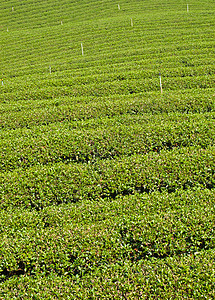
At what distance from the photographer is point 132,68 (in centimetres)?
2227

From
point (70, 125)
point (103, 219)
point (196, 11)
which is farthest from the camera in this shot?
point (196, 11)

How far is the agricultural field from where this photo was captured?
7.28 m

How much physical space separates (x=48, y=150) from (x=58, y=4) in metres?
39.7

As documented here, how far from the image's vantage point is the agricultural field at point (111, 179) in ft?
23.9

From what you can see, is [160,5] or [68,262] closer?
[68,262]

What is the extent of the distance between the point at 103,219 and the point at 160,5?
126 ft

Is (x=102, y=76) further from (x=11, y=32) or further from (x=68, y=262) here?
(x=11, y=32)

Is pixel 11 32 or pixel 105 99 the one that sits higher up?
pixel 11 32

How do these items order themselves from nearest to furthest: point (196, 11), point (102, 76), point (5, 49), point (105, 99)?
point (105, 99) < point (102, 76) < point (5, 49) < point (196, 11)

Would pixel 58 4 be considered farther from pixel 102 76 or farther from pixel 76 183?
pixel 76 183

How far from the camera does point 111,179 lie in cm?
1062

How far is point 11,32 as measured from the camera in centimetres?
3791

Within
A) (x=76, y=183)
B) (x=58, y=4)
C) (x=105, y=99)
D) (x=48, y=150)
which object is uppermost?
(x=58, y=4)

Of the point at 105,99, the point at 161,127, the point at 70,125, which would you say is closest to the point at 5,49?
the point at 105,99
